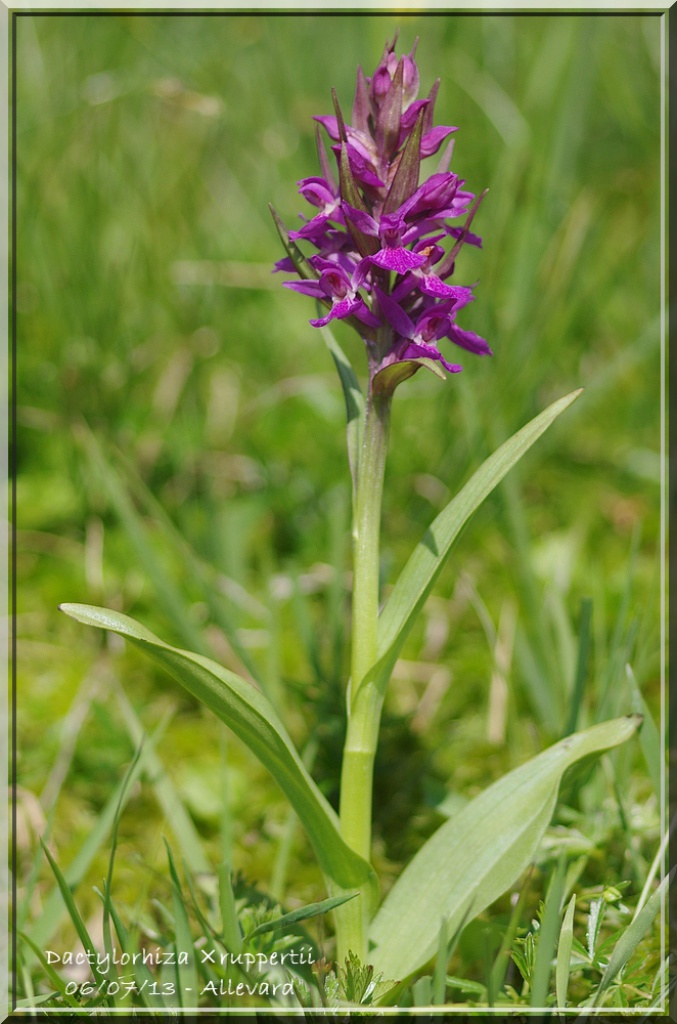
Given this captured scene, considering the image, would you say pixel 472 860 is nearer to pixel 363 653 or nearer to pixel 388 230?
pixel 363 653

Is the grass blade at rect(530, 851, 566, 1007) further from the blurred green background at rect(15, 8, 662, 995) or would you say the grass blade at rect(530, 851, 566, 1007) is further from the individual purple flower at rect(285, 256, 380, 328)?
the individual purple flower at rect(285, 256, 380, 328)

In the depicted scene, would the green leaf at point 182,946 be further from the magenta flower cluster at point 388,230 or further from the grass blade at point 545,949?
the magenta flower cluster at point 388,230

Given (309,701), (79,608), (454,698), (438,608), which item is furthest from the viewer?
(438,608)

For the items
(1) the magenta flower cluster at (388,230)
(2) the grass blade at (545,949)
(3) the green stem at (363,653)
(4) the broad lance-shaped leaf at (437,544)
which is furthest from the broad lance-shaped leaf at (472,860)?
(1) the magenta flower cluster at (388,230)

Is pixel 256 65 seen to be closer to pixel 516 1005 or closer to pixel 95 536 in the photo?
pixel 95 536

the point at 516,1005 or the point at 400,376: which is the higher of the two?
the point at 400,376

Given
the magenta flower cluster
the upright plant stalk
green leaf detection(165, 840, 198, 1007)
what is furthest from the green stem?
green leaf detection(165, 840, 198, 1007)

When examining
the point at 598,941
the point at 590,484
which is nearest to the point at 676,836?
the point at 598,941
